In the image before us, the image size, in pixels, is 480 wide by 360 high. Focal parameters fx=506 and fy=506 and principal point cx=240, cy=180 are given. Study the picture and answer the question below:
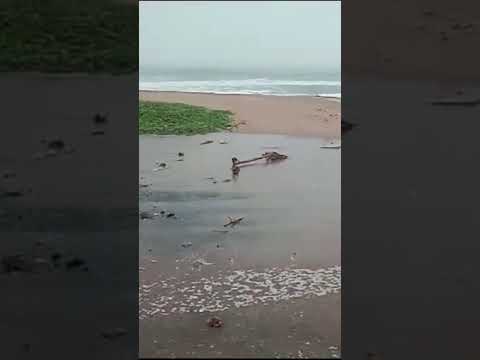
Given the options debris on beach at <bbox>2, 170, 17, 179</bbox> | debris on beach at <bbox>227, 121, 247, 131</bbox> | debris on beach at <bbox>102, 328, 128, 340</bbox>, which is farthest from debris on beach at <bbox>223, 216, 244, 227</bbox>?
debris on beach at <bbox>2, 170, 17, 179</bbox>

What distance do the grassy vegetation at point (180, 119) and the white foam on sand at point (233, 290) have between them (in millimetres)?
639

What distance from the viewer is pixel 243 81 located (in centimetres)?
229

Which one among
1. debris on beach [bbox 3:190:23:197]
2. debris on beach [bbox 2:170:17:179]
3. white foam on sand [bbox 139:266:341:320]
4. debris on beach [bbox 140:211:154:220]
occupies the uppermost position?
debris on beach [bbox 2:170:17:179]

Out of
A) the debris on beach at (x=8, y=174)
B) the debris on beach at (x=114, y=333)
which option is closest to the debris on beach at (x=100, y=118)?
the debris on beach at (x=8, y=174)

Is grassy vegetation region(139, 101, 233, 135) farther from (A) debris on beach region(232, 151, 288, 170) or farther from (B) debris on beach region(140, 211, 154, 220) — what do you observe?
(B) debris on beach region(140, 211, 154, 220)

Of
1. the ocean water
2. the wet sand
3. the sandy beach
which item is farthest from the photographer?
the sandy beach

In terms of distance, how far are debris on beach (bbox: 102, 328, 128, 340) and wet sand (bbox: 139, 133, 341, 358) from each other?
53 cm

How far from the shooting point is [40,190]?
114 cm

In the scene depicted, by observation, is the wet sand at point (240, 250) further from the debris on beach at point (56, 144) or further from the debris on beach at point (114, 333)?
the debris on beach at point (56, 144)

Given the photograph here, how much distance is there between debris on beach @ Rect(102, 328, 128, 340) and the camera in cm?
115

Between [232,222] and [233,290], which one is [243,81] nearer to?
[232,222]

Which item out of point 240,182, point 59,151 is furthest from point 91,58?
point 240,182

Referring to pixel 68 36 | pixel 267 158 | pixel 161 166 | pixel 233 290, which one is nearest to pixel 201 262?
pixel 233 290
